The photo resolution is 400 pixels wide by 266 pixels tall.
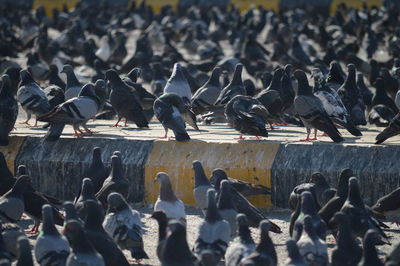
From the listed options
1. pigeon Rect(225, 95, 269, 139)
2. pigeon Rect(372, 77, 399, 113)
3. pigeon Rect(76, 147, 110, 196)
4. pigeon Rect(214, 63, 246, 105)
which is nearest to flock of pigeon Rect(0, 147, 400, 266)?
pigeon Rect(76, 147, 110, 196)

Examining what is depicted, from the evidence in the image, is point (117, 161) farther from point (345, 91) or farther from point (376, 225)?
point (345, 91)

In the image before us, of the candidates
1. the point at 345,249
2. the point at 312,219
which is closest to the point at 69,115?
the point at 312,219

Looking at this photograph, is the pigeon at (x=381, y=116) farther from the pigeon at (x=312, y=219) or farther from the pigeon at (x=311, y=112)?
the pigeon at (x=312, y=219)

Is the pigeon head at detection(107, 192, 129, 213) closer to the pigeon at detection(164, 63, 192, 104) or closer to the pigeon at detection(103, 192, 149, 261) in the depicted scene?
the pigeon at detection(103, 192, 149, 261)

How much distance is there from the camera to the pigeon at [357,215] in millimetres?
10742

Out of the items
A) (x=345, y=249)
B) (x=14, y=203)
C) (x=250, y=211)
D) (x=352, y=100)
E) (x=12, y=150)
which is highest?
(x=345, y=249)

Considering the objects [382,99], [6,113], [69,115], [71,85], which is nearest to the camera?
[69,115]

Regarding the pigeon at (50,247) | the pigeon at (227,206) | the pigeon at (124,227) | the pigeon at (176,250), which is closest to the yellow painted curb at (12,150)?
the pigeon at (124,227)

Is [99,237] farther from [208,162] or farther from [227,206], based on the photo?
[208,162]

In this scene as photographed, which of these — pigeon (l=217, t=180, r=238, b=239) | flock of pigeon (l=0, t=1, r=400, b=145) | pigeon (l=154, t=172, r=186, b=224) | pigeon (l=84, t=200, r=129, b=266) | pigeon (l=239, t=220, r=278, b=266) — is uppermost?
pigeon (l=239, t=220, r=278, b=266)

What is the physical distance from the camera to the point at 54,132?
14.3 metres

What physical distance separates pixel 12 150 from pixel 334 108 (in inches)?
173

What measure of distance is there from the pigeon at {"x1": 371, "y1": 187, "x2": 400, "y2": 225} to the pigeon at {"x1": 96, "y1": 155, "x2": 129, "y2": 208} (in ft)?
9.49

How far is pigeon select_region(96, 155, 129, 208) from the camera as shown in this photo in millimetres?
12219
